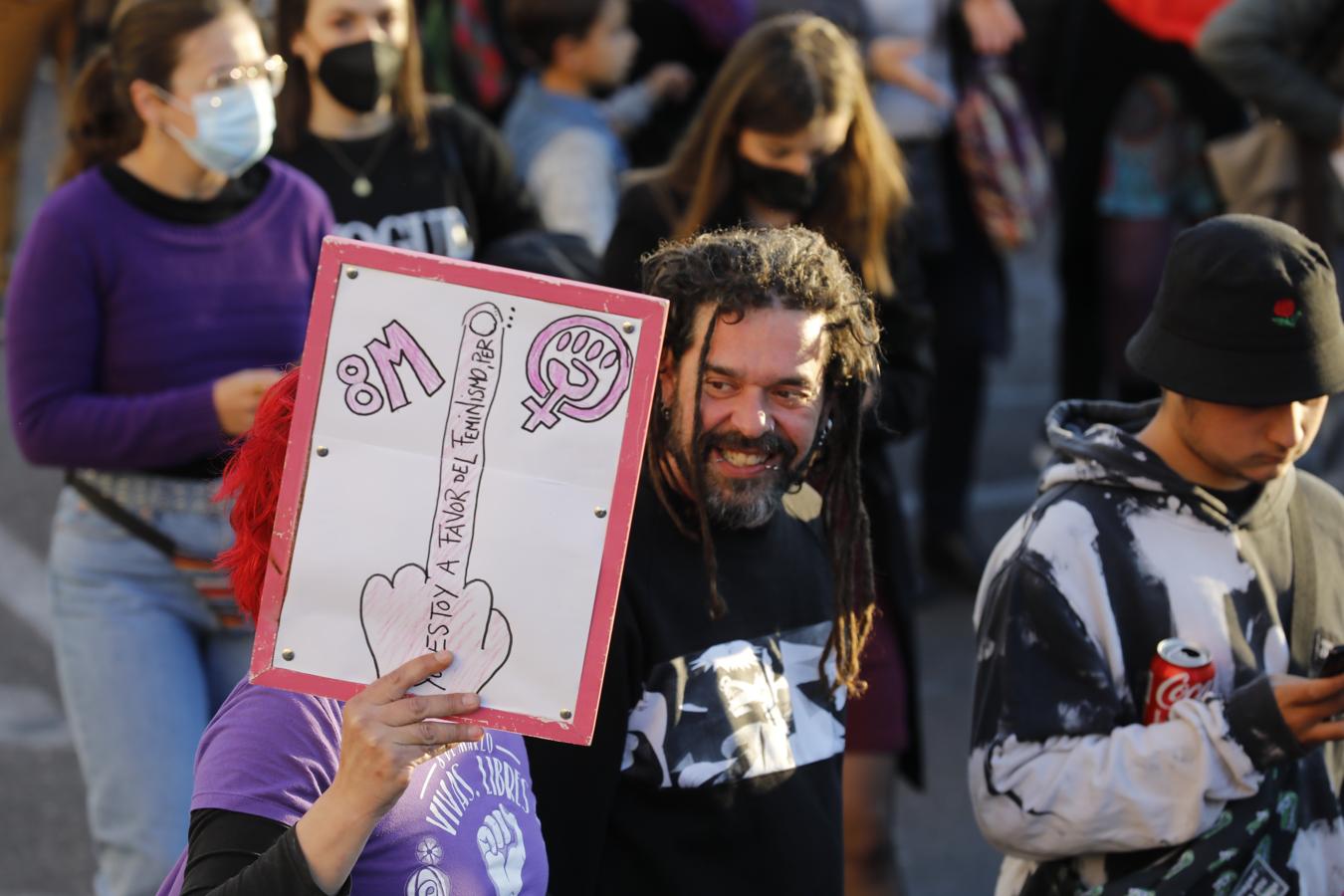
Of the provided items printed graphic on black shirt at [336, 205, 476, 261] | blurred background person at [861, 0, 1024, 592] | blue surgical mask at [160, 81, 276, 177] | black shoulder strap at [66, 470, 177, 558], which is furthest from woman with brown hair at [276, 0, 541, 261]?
blurred background person at [861, 0, 1024, 592]

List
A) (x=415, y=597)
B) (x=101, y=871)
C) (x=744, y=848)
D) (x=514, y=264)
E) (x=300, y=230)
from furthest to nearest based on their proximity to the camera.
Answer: (x=514, y=264) → (x=300, y=230) → (x=101, y=871) → (x=744, y=848) → (x=415, y=597)

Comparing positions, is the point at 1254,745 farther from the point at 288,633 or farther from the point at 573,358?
the point at 288,633

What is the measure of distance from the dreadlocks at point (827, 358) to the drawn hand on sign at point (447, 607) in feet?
1.92

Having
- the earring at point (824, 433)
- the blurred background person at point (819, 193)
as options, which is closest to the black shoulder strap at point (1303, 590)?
the earring at point (824, 433)

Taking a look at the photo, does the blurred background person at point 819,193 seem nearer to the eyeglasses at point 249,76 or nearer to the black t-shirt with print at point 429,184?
the black t-shirt with print at point 429,184

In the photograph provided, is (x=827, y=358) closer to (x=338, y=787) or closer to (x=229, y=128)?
(x=338, y=787)

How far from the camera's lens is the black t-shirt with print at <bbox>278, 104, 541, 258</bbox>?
4246 mm

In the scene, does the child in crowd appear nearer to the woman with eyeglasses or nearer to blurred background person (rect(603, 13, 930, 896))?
blurred background person (rect(603, 13, 930, 896))

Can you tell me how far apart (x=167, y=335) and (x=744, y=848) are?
5.65ft

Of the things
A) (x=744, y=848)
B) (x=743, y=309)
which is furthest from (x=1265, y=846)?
(x=743, y=309)

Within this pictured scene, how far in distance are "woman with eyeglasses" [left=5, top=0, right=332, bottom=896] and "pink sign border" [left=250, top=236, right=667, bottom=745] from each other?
4.73 feet

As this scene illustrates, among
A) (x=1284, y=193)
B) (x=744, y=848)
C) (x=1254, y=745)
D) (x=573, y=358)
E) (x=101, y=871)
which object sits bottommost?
(x=101, y=871)

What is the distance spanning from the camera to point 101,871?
352 centimetres

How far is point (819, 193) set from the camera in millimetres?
4219
